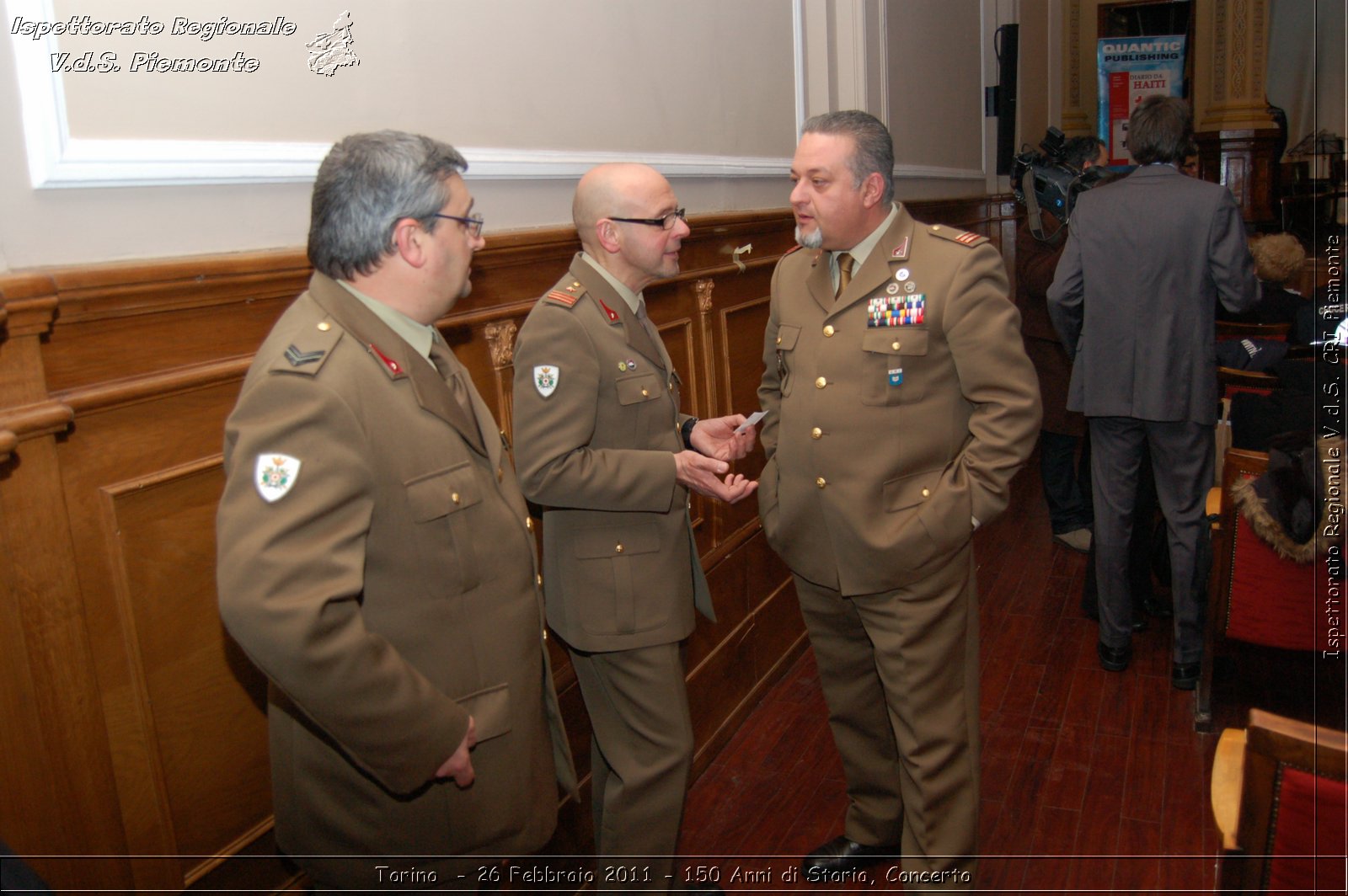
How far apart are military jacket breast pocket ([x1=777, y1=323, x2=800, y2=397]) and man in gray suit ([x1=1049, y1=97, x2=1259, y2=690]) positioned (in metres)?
1.50

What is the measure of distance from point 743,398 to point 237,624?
2352mm

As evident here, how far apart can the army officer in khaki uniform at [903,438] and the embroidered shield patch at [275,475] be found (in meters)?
1.25

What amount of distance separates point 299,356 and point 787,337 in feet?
4.26

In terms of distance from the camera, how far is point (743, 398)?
3.39m

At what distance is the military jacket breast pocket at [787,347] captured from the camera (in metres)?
2.32

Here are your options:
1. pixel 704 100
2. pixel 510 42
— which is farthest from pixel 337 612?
pixel 704 100

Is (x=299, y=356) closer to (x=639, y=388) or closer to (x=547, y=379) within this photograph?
(x=547, y=379)

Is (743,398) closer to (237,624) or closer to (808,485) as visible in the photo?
(808,485)

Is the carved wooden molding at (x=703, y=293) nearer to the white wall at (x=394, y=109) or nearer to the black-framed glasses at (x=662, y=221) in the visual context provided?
the white wall at (x=394, y=109)

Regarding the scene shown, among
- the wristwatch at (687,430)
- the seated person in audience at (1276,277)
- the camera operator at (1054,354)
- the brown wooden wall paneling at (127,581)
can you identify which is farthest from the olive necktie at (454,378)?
the seated person in audience at (1276,277)

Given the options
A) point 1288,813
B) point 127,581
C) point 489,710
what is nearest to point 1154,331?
point 1288,813

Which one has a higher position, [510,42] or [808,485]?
[510,42]

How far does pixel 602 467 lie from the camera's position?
1.92m

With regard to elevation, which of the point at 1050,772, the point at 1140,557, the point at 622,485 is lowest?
the point at 1050,772
